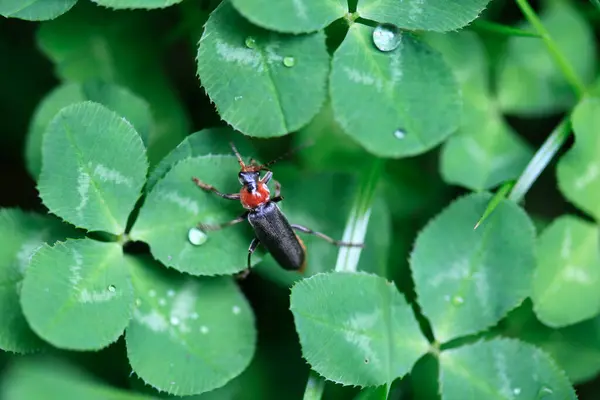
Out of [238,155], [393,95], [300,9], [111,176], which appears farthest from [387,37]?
[111,176]

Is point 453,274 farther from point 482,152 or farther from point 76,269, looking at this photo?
point 76,269

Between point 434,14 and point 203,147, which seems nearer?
point 434,14

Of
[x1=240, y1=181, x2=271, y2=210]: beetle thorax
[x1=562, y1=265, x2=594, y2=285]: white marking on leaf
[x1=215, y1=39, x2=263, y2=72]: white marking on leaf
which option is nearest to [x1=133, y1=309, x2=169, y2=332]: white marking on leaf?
[x1=240, y1=181, x2=271, y2=210]: beetle thorax

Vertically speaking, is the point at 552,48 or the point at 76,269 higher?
the point at 552,48

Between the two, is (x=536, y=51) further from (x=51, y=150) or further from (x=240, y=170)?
(x=51, y=150)

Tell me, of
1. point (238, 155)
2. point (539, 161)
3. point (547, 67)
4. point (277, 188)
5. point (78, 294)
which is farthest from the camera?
point (547, 67)
